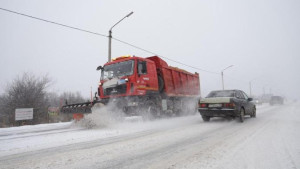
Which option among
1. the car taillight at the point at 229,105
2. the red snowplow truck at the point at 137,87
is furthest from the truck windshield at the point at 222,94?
the red snowplow truck at the point at 137,87

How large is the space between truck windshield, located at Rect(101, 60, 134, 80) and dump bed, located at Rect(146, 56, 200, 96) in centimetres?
264

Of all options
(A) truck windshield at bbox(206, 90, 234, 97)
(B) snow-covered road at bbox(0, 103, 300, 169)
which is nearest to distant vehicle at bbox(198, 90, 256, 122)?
(A) truck windshield at bbox(206, 90, 234, 97)

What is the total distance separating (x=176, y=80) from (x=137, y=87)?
4665 millimetres

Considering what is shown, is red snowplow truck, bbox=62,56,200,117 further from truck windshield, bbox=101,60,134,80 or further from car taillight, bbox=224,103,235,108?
car taillight, bbox=224,103,235,108

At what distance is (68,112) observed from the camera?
9828mm

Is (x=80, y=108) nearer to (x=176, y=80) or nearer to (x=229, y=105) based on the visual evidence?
(x=229, y=105)

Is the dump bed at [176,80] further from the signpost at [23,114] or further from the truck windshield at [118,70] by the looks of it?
the signpost at [23,114]

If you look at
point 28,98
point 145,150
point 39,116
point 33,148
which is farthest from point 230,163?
point 28,98

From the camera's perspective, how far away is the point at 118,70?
10125 millimetres

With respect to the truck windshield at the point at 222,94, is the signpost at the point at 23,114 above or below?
below

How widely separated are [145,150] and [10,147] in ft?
11.2

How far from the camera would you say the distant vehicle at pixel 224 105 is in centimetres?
876

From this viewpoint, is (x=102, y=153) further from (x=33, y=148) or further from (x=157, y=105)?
(x=157, y=105)

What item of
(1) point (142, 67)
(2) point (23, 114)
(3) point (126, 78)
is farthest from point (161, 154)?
(2) point (23, 114)
